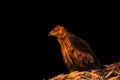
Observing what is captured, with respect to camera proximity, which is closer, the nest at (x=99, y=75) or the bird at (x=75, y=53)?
the nest at (x=99, y=75)

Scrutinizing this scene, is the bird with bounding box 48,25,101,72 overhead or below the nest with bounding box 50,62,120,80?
overhead

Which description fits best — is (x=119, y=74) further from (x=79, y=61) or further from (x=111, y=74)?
(x=79, y=61)

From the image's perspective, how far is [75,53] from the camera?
13.1 ft

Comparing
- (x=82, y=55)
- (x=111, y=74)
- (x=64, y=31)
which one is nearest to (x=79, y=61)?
(x=82, y=55)

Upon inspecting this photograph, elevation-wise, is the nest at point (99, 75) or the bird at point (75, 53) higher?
the bird at point (75, 53)

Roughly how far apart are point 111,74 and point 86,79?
33 centimetres

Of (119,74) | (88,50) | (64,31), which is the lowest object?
(119,74)

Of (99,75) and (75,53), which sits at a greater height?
(75,53)

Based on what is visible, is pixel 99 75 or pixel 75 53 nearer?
pixel 99 75

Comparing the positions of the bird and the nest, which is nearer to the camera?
the nest

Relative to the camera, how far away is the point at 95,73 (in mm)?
3271

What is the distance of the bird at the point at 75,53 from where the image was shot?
156 inches

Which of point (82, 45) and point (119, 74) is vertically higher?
point (82, 45)

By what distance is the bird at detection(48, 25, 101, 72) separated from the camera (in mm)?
3959
